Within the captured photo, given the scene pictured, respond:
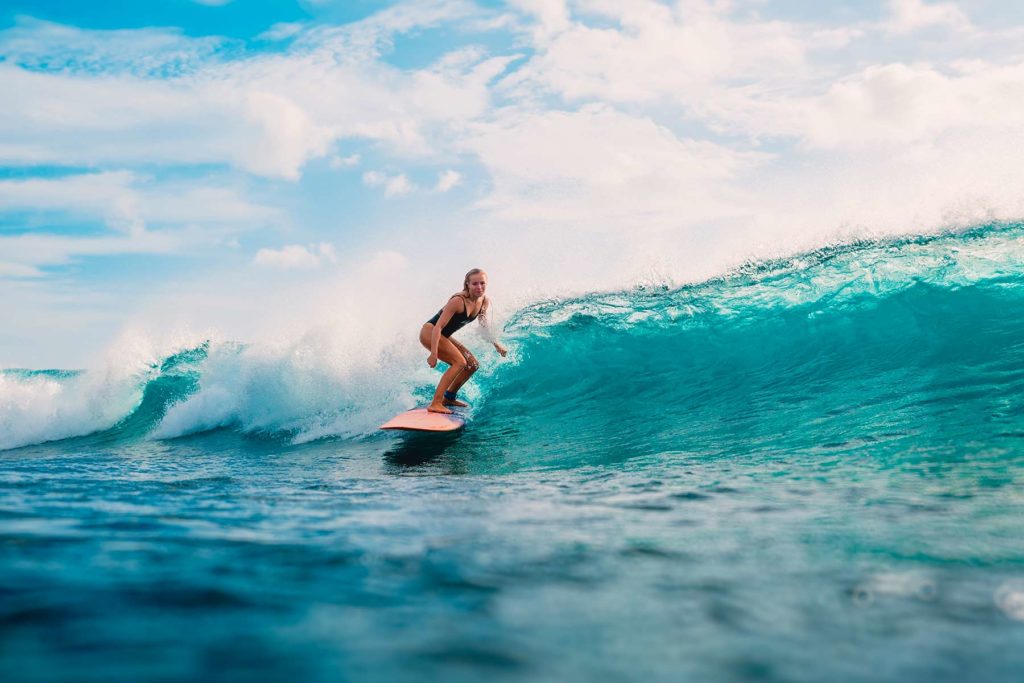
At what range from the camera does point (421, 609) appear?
82.3 inches

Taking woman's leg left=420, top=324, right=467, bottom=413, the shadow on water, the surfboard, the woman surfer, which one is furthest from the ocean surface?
the woman surfer

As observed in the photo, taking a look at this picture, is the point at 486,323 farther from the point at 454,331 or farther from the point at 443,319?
the point at 443,319

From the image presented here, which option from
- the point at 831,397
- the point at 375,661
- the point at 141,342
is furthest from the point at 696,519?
the point at 141,342

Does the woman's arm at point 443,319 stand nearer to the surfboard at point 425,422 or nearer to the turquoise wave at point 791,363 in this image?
the surfboard at point 425,422

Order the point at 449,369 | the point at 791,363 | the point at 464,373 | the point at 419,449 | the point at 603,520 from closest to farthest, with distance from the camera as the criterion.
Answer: the point at 603,520 → the point at 419,449 → the point at 449,369 → the point at 464,373 → the point at 791,363

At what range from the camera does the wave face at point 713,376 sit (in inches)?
272

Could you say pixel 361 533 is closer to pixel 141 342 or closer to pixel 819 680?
pixel 819 680

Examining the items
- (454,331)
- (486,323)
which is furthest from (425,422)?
(486,323)

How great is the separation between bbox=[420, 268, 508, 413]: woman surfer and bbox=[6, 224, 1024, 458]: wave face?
2.16 feet

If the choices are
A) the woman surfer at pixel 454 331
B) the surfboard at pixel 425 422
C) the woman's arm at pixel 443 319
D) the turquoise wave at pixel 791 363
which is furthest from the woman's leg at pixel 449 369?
the turquoise wave at pixel 791 363

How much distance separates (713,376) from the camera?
9688 millimetres

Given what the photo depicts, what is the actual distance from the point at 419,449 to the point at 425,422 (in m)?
0.50

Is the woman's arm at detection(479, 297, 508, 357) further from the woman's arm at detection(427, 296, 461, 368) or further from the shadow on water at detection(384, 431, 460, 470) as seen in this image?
the shadow on water at detection(384, 431, 460, 470)

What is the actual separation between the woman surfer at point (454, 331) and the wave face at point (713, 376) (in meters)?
0.66
